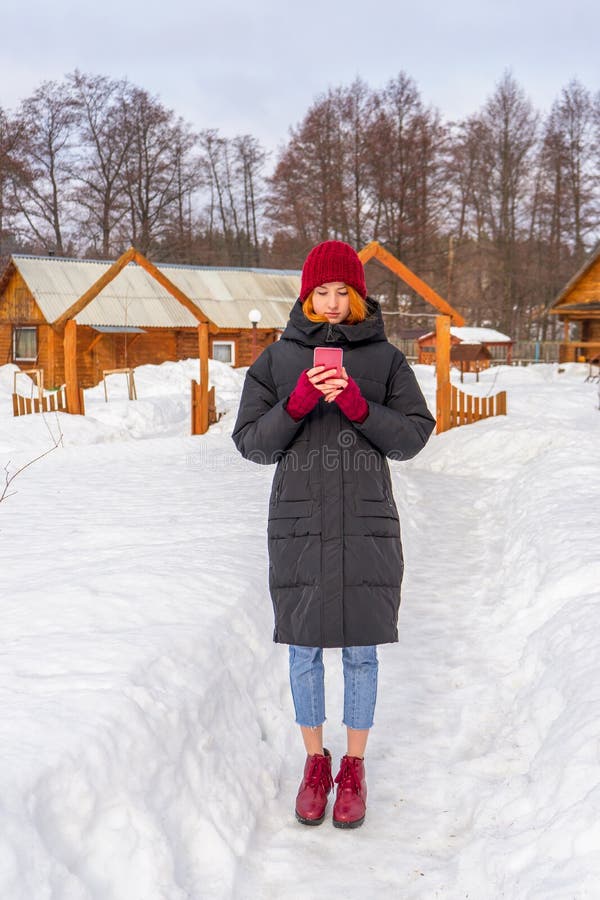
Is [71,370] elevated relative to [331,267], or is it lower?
lower

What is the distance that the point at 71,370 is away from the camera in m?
14.8

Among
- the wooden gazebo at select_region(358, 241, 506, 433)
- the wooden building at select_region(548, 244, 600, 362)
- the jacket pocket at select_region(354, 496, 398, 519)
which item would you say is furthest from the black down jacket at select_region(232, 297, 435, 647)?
the wooden building at select_region(548, 244, 600, 362)

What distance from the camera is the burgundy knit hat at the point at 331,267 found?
112 inches

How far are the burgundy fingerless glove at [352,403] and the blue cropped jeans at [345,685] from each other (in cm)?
88

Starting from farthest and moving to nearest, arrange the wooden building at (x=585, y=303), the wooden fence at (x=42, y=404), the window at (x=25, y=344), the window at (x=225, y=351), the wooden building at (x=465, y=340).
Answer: the wooden building at (x=465, y=340) < the window at (x=225, y=351) < the wooden building at (x=585, y=303) < the window at (x=25, y=344) < the wooden fence at (x=42, y=404)

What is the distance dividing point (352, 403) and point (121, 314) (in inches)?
975

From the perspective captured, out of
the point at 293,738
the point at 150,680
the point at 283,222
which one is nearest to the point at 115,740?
the point at 150,680

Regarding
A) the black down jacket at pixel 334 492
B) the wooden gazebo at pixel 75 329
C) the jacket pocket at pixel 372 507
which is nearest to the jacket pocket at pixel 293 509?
the black down jacket at pixel 334 492

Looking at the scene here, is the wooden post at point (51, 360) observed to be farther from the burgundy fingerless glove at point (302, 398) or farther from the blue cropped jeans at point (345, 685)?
the burgundy fingerless glove at point (302, 398)

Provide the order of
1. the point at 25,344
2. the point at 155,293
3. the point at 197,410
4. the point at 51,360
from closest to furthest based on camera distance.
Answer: the point at 197,410 < the point at 51,360 < the point at 25,344 < the point at 155,293

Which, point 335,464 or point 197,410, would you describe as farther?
point 197,410

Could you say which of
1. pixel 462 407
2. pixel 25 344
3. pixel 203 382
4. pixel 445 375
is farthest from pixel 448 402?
pixel 25 344

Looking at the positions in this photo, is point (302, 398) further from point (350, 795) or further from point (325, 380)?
point (350, 795)

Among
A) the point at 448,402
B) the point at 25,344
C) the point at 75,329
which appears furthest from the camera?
the point at 25,344
